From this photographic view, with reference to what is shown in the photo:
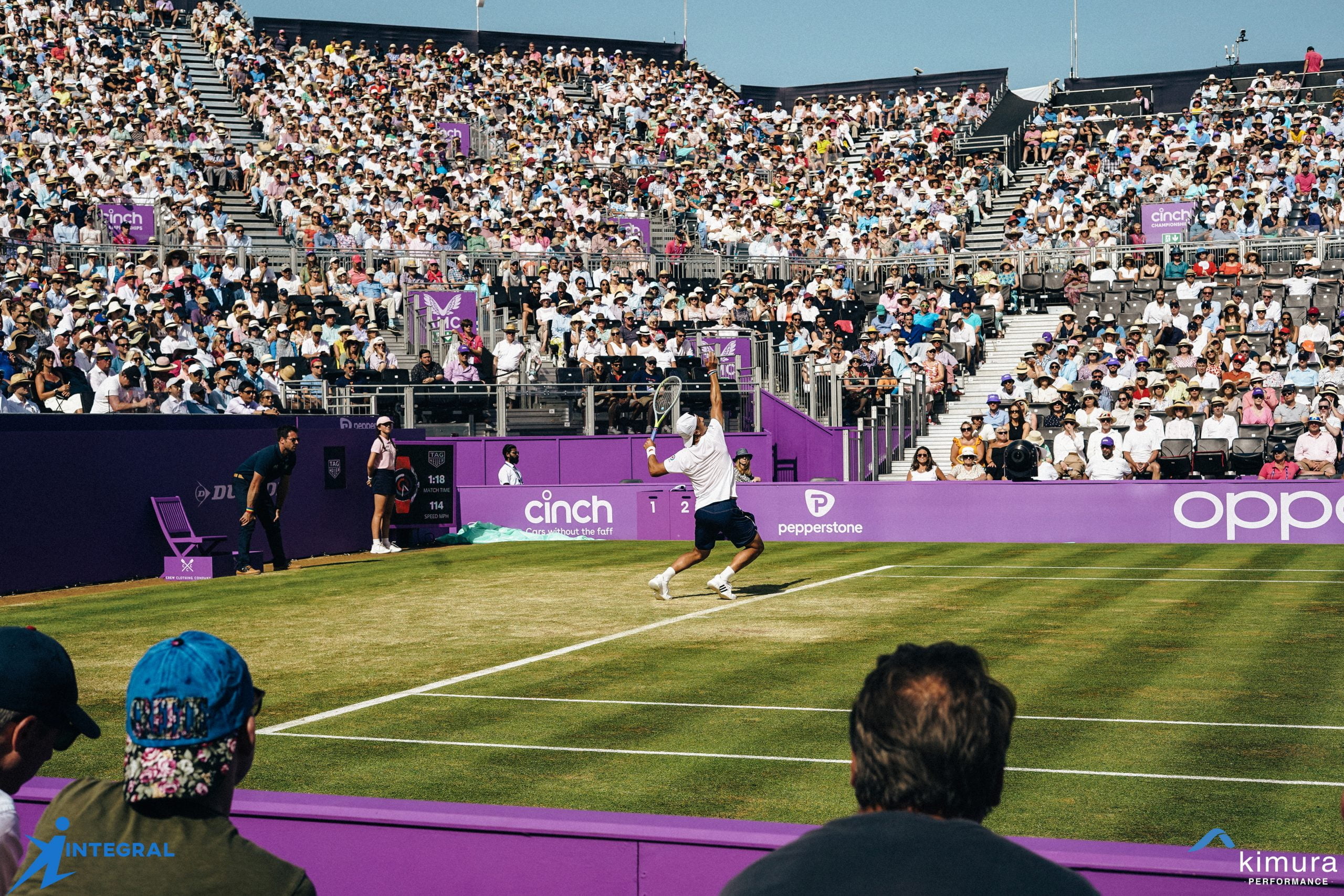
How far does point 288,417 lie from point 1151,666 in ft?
50.1

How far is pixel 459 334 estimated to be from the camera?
3055 centimetres

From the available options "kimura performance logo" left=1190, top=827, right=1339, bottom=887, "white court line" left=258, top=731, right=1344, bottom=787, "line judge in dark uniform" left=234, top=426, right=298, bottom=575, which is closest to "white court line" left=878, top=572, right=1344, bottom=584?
"line judge in dark uniform" left=234, top=426, right=298, bottom=575

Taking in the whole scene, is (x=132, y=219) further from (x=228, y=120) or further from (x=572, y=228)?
(x=228, y=120)

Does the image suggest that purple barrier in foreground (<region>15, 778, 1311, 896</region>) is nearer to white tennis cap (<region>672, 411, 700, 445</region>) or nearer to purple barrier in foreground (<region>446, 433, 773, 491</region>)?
white tennis cap (<region>672, 411, 700, 445</region>)

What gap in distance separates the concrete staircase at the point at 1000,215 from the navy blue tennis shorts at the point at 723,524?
2334 cm

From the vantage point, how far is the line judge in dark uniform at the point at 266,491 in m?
20.0

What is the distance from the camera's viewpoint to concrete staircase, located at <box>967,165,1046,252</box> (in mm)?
40156

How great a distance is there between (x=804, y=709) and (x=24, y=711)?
6869 millimetres

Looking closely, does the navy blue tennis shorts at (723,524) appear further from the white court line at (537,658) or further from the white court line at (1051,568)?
the white court line at (1051,568)

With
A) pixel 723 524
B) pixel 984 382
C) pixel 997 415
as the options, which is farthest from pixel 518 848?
pixel 984 382

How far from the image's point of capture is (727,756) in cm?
859

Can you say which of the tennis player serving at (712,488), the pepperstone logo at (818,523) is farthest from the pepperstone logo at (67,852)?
the pepperstone logo at (818,523)

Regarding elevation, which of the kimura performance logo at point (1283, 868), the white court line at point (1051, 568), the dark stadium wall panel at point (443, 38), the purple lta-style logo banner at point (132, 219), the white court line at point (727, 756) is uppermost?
the dark stadium wall panel at point (443, 38)

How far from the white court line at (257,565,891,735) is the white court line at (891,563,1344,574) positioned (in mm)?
1836
